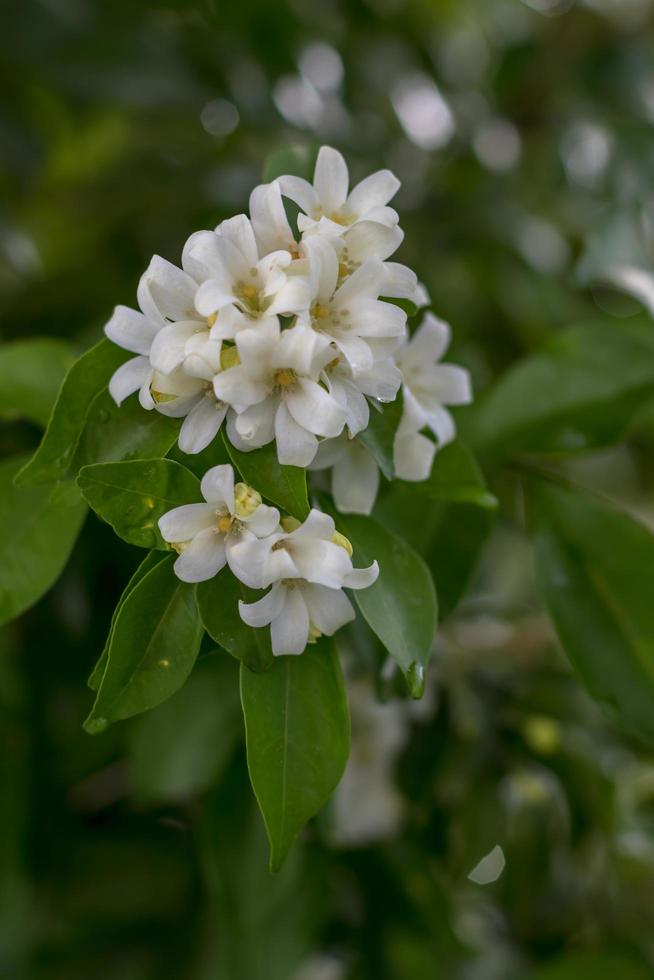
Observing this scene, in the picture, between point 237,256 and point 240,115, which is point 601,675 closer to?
point 237,256

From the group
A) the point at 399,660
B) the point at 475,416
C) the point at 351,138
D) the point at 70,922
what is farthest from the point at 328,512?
the point at 351,138

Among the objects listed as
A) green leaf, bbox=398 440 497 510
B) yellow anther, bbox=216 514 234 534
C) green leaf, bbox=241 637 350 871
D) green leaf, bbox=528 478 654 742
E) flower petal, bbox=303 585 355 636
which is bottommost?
green leaf, bbox=528 478 654 742

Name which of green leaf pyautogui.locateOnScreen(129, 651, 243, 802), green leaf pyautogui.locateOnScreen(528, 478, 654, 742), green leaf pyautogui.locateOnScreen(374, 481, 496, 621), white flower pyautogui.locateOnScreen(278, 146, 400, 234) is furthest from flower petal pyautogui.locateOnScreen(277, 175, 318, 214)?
green leaf pyautogui.locateOnScreen(129, 651, 243, 802)

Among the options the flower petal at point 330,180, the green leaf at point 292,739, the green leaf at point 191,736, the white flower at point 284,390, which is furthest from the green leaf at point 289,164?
the green leaf at point 191,736

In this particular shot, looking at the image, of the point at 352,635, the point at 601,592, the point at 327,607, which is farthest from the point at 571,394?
the point at 327,607

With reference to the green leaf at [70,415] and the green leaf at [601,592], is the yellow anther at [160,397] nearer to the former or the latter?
the green leaf at [70,415]

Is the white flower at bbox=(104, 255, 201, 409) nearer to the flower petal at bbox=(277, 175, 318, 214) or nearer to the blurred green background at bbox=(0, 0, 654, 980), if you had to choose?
the flower petal at bbox=(277, 175, 318, 214)

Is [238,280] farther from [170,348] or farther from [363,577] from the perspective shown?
[363,577]
